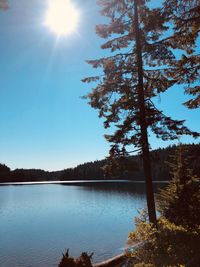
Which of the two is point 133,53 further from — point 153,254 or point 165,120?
point 153,254

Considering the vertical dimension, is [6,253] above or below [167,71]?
below

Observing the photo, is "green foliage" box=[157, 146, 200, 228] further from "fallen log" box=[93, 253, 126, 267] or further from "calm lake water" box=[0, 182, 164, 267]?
"calm lake water" box=[0, 182, 164, 267]

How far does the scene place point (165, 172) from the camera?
164 metres

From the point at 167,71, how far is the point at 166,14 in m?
3.18

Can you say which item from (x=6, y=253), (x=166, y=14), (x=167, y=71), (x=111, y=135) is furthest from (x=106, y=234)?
(x=166, y=14)

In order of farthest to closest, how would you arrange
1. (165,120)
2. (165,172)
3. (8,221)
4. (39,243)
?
(165,172) → (8,221) → (39,243) → (165,120)

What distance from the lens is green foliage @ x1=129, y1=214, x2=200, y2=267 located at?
1042 centimetres

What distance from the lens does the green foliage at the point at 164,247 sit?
10420 millimetres

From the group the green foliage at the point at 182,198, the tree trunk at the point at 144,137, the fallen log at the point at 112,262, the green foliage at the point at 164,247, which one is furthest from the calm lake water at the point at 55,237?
the green foliage at the point at 164,247

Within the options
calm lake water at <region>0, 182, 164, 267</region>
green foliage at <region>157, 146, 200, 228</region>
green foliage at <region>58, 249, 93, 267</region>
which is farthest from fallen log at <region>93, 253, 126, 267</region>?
calm lake water at <region>0, 182, 164, 267</region>

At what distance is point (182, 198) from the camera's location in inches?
653

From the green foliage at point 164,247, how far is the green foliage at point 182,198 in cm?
196

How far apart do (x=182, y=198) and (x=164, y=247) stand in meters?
5.55

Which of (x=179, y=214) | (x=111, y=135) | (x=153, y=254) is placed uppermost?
(x=111, y=135)
